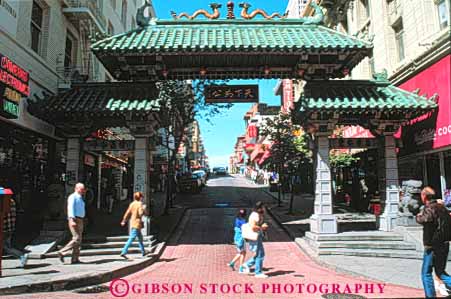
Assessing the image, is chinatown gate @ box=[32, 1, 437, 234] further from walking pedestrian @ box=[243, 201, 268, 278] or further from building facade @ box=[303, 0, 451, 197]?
walking pedestrian @ box=[243, 201, 268, 278]

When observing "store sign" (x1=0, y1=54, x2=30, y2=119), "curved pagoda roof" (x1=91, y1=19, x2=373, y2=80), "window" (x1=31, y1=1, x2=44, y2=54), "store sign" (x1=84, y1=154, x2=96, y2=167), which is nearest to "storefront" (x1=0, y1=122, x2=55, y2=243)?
"store sign" (x1=0, y1=54, x2=30, y2=119)

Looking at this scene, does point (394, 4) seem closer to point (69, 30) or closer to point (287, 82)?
point (69, 30)

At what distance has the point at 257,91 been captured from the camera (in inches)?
481

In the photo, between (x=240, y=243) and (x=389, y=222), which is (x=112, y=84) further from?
(x=389, y=222)

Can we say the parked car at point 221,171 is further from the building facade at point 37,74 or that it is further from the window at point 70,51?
the window at point 70,51

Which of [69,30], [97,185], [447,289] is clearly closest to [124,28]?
[69,30]

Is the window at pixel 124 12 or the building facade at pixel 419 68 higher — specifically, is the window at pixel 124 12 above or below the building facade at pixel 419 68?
above

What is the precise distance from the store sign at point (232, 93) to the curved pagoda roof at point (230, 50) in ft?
1.24

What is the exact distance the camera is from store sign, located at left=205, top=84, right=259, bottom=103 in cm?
1199

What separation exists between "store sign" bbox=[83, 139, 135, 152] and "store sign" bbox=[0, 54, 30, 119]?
7.49 feet

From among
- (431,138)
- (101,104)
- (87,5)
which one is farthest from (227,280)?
(87,5)

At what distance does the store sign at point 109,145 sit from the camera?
11.5 m

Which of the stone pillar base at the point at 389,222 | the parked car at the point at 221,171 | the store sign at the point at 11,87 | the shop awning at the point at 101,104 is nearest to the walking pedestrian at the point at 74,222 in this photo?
the shop awning at the point at 101,104

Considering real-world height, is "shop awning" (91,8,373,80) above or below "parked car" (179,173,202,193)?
above
